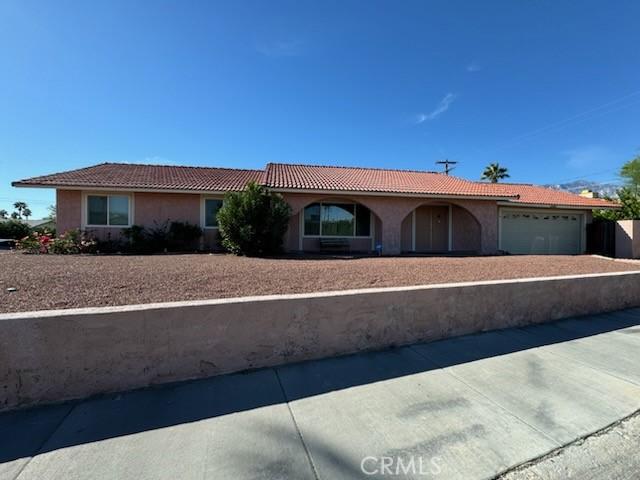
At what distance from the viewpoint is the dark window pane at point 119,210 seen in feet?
43.9

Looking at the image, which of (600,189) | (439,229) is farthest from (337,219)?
(600,189)

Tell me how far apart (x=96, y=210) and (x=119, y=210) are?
0.85 meters

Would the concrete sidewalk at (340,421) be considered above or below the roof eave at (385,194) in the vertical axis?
below

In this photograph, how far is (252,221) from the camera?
35.9ft

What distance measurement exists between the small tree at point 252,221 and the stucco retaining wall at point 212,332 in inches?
288

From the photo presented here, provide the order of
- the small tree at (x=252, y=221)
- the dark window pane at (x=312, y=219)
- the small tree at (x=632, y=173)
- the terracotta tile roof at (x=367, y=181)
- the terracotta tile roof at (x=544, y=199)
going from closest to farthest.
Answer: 1. the small tree at (x=252, y=221)
2. the terracotta tile roof at (x=367, y=181)
3. the dark window pane at (x=312, y=219)
4. the terracotta tile roof at (x=544, y=199)
5. the small tree at (x=632, y=173)

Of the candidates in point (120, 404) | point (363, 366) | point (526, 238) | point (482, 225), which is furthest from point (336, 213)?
point (120, 404)

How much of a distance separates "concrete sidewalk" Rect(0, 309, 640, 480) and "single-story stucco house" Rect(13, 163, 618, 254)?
993 cm

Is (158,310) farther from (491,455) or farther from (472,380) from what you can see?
(472,380)

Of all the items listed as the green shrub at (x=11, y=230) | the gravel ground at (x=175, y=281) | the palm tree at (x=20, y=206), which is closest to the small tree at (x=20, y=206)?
the palm tree at (x=20, y=206)

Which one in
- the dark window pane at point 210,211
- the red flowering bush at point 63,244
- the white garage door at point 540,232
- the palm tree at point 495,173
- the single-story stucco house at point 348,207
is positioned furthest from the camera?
the palm tree at point 495,173

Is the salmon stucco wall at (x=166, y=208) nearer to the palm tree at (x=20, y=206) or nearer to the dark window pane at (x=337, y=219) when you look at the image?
the dark window pane at (x=337, y=219)

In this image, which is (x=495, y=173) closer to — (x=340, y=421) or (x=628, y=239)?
(x=628, y=239)

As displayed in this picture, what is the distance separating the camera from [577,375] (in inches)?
145
